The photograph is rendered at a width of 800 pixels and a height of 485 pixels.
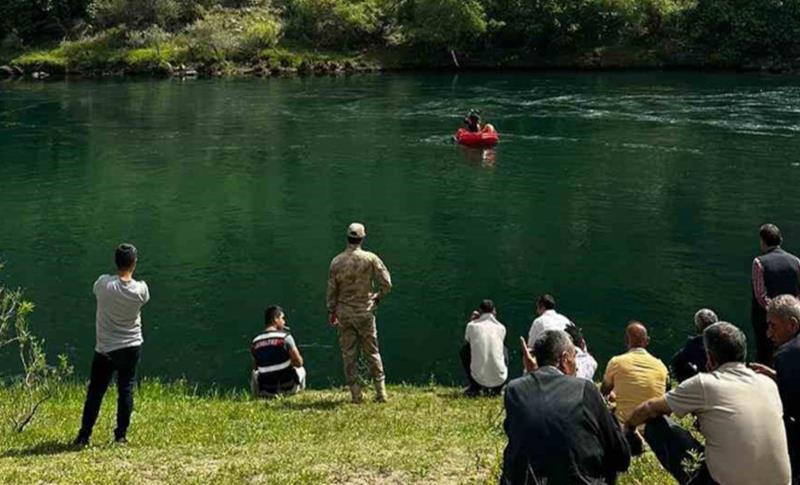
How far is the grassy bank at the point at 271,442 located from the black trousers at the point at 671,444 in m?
0.86

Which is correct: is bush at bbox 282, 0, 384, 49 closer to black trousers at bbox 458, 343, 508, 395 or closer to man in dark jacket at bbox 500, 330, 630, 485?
black trousers at bbox 458, 343, 508, 395

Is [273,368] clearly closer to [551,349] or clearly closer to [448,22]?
[551,349]

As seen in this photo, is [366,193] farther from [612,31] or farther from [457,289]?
[612,31]

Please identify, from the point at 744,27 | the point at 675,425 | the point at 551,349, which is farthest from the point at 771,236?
the point at 744,27

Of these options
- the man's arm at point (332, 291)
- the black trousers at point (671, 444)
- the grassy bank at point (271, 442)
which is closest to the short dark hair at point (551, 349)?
the black trousers at point (671, 444)

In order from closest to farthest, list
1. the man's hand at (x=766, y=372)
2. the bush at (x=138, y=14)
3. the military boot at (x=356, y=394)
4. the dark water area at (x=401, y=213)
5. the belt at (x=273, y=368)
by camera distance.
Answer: the man's hand at (x=766, y=372) → the military boot at (x=356, y=394) → the belt at (x=273, y=368) → the dark water area at (x=401, y=213) → the bush at (x=138, y=14)

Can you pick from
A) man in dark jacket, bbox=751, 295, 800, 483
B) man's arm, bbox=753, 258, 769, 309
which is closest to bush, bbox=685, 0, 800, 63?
man's arm, bbox=753, 258, 769, 309

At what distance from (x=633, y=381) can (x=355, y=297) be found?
4243 millimetres

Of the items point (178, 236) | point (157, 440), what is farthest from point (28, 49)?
point (157, 440)

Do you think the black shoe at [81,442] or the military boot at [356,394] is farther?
the military boot at [356,394]

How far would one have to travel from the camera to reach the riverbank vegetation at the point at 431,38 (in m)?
71.2

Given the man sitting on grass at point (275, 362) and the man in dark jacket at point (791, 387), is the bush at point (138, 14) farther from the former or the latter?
the man in dark jacket at point (791, 387)

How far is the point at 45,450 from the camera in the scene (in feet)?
31.6

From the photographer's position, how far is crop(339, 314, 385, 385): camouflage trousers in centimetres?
1233
